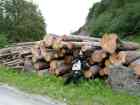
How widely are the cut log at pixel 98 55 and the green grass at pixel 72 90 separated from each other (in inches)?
27.7

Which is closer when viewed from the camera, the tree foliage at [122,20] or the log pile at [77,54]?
the log pile at [77,54]

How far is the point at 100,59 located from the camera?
15.8m

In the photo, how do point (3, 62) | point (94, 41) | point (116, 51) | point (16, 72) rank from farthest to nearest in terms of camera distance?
point (3, 62) → point (16, 72) → point (94, 41) → point (116, 51)

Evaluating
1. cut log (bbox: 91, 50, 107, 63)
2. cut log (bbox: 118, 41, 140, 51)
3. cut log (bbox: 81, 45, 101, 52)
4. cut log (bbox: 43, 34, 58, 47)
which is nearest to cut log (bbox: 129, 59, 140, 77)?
cut log (bbox: 118, 41, 140, 51)

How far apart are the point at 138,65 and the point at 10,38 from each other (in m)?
19.5

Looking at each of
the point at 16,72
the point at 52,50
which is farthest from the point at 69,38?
the point at 16,72

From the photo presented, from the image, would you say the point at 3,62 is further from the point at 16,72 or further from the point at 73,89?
the point at 73,89

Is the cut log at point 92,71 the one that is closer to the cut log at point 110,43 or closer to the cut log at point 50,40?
the cut log at point 110,43

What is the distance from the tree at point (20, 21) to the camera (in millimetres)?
33053

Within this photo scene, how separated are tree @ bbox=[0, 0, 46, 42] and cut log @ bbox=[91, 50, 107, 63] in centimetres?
1691

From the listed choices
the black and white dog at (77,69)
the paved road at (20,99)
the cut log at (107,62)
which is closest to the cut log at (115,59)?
the cut log at (107,62)

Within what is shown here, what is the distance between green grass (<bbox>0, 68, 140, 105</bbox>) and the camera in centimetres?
1336

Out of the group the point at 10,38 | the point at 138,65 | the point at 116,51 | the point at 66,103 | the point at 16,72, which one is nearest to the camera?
the point at 66,103

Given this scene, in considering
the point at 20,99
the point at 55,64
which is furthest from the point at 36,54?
the point at 20,99
